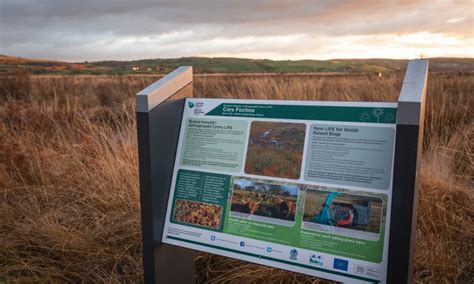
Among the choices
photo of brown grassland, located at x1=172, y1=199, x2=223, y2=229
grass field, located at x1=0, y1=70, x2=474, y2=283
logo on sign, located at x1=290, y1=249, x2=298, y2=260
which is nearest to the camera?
logo on sign, located at x1=290, y1=249, x2=298, y2=260

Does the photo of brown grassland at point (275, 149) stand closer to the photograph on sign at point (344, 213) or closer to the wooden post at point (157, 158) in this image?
the photograph on sign at point (344, 213)

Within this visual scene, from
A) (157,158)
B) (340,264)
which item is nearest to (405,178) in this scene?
(340,264)

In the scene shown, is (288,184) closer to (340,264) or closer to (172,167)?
(340,264)

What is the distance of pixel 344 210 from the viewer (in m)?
1.61

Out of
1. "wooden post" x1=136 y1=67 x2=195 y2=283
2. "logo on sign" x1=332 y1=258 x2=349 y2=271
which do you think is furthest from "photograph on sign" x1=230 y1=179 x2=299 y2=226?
"wooden post" x1=136 y1=67 x2=195 y2=283

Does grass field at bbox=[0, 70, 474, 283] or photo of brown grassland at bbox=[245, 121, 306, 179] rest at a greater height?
photo of brown grassland at bbox=[245, 121, 306, 179]

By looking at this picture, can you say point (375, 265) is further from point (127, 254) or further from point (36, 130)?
Result: point (36, 130)

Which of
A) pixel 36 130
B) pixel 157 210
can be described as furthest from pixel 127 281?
pixel 36 130

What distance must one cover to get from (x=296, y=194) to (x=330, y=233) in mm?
209

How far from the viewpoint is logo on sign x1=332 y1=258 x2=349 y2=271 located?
159 cm

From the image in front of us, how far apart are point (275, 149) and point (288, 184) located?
16 cm

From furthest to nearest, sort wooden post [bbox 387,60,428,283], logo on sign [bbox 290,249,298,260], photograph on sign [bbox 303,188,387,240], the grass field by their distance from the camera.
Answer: the grass field, logo on sign [bbox 290,249,298,260], photograph on sign [bbox 303,188,387,240], wooden post [bbox 387,60,428,283]

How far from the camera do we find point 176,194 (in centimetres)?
202

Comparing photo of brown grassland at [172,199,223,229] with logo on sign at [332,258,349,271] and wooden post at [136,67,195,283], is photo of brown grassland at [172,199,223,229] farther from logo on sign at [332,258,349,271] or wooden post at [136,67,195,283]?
logo on sign at [332,258,349,271]
